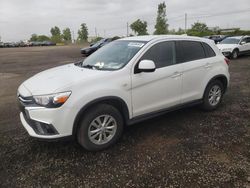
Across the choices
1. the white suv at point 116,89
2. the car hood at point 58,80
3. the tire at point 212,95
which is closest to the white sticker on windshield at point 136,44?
the white suv at point 116,89

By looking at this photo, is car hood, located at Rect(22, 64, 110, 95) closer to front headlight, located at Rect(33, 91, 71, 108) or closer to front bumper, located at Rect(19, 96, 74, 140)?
front headlight, located at Rect(33, 91, 71, 108)

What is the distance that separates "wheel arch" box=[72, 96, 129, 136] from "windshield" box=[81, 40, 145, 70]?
21.5 inches

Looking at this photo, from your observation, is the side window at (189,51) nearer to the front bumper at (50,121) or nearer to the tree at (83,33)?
the front bumper at (50,121)

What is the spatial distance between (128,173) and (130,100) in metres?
1.14

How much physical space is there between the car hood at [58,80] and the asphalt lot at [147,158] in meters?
1.00

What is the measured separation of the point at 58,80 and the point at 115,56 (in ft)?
3.92

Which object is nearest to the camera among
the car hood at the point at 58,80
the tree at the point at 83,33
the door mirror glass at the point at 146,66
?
the car hood at the point at 58,80

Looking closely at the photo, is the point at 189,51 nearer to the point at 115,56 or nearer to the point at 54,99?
the point at 115,56

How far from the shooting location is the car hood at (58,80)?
330 centimetres

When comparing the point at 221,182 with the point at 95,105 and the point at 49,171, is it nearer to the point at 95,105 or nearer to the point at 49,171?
the point at 95,105

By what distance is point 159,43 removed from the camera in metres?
4.25

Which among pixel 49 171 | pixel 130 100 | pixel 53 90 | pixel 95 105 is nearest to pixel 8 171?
pixel 49 171

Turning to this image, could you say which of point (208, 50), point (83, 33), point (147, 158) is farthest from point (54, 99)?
point (83, 33)

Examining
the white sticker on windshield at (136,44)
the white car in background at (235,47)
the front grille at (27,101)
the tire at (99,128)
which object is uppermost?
the white car in background at (235,47)
